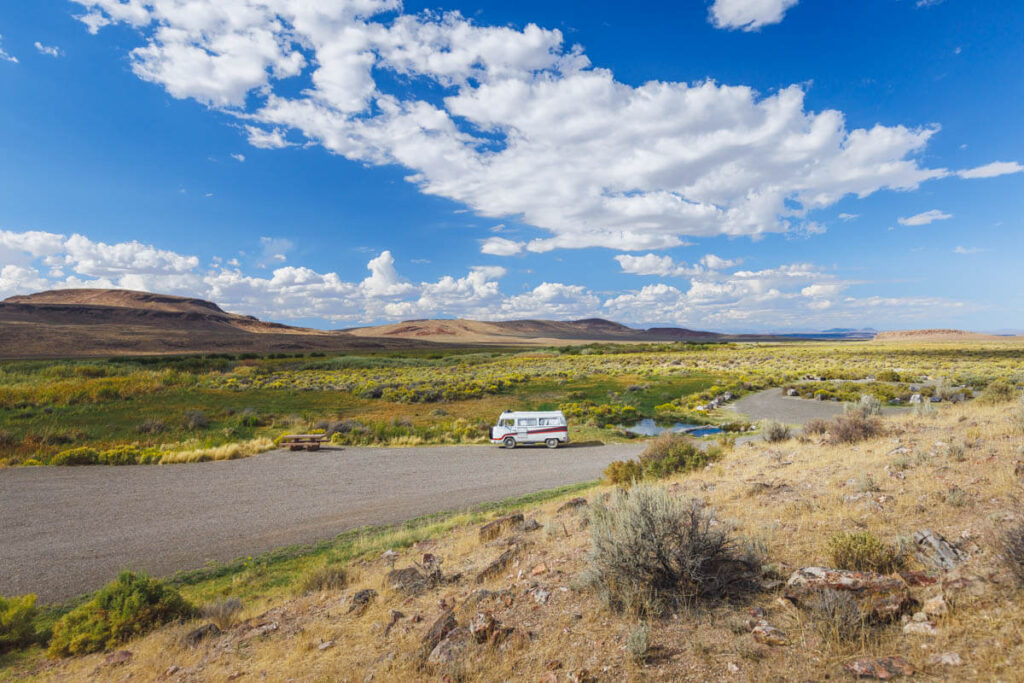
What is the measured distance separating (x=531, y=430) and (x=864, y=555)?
18.8m

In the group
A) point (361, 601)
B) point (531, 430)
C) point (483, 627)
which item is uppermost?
point (483, 627)

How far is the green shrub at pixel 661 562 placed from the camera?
5.71 metres

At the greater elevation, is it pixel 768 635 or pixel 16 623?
pixel 768 635

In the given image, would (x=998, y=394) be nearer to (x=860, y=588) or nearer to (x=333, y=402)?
(x=860, y=588)

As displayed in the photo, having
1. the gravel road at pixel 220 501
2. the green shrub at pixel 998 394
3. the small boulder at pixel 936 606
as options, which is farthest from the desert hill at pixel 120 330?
the green shrub at pixel 998 394

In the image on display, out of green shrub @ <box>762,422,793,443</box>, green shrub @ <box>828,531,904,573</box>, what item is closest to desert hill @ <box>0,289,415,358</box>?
green shrub @ <box>762,422,793,443</box>

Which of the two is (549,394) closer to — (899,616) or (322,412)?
(322,412)

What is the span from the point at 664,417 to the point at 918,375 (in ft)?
103

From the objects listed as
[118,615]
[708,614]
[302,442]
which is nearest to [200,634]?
[118,615]

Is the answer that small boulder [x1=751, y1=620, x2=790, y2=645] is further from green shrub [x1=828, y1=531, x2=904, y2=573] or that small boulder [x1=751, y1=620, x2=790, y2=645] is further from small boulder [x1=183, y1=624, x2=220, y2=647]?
small boulder [x1=183, y1=624, x2=220, y2=647]

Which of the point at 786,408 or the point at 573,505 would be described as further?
the point at 786,408

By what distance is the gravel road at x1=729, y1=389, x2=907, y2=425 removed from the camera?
29.7m

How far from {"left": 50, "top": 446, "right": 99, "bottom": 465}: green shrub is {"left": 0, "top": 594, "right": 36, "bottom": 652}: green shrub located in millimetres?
14777

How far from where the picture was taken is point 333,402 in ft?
129
